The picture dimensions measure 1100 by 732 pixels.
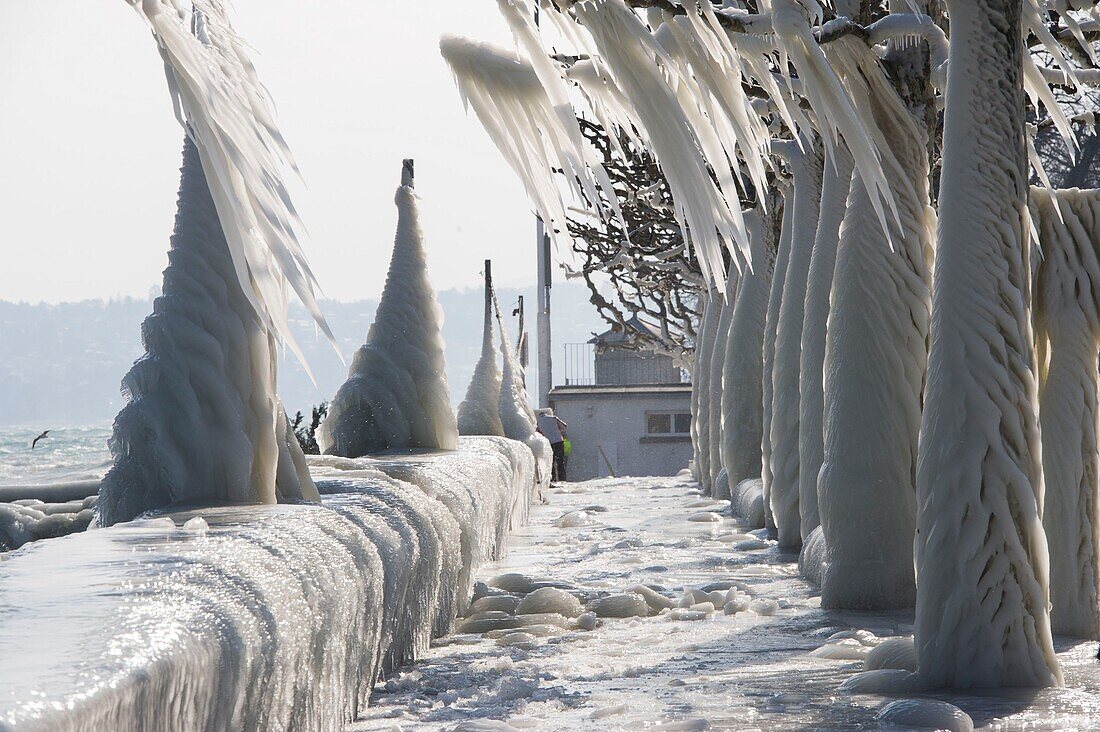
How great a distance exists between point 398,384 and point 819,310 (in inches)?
160

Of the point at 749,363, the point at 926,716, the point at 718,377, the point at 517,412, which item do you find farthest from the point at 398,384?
the point at 517,412

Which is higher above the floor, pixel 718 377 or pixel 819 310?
pixel 819 310

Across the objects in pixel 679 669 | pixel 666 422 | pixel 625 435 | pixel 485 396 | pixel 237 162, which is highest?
pixel 237 162

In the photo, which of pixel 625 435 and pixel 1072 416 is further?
pixel 625 435

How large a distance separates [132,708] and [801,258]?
23.6 ft

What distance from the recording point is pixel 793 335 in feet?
29.2

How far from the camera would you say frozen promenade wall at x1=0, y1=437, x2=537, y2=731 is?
2439 mm

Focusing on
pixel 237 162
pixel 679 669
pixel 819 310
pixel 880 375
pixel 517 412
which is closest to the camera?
pixel 237 162

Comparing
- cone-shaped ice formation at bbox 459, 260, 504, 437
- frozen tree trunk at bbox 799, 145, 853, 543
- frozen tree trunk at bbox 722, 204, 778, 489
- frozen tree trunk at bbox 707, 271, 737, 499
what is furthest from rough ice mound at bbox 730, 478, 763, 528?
cone-shaped ice formation at bbox 459, 260, 504, 437

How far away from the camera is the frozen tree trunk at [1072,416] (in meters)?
5.73

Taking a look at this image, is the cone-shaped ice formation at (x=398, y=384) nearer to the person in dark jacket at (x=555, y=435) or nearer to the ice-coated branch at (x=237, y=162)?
the ice-coated branch at (x=237, y=162)

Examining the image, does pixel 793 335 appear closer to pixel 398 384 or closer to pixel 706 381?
pixel 398 384

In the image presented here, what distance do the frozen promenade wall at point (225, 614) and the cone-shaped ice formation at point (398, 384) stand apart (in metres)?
3.75

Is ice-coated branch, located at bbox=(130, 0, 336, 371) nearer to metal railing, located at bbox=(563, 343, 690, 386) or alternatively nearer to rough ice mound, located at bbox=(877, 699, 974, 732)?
rough ice mound, located at bbox=(877, 699, 974, 732)
